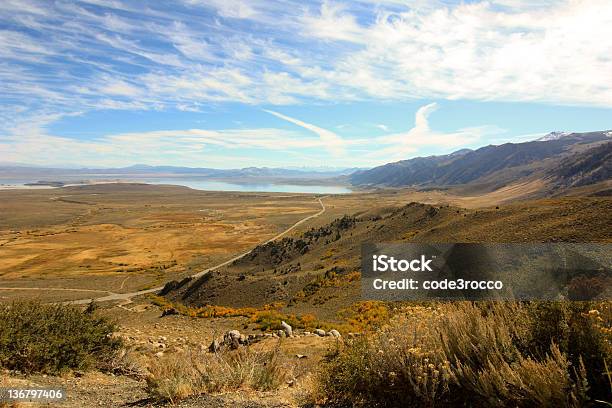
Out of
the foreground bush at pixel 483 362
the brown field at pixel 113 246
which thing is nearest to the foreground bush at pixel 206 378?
the foreground bush at pixel 483 362

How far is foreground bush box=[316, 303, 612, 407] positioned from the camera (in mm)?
4133

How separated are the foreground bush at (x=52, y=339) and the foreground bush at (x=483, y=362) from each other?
6.44 metres

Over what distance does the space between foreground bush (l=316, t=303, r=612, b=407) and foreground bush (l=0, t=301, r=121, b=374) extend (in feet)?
21.1

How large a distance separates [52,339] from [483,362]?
29.6 ft

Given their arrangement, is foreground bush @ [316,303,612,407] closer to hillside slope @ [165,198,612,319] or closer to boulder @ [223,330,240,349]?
boulder @ [223,330,240,349]

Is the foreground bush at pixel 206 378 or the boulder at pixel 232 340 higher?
the foreground bush at pixel 206 378

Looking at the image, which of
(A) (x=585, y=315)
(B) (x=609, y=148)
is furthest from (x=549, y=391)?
(B) (x=609, y=148)

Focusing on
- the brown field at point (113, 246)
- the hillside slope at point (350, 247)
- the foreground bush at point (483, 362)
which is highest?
the foreground bush at point (483, 362)

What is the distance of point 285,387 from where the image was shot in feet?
23.5

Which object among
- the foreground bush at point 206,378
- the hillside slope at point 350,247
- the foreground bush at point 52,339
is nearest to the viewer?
the foreground bush at point 206,378

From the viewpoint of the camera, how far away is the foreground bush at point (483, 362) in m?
4.13

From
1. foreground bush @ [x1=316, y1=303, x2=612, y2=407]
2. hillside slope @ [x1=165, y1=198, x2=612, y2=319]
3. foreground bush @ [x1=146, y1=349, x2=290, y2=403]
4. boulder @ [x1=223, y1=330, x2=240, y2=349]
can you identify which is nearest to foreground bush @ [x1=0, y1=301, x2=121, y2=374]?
foreground bush @ [x1=146, y1=349, x2=290, y2=403]

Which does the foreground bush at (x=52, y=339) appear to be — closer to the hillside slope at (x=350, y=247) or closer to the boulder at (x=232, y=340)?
the boulder at (x=232, y=340)

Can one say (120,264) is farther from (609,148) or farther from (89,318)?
→ (609,148)
